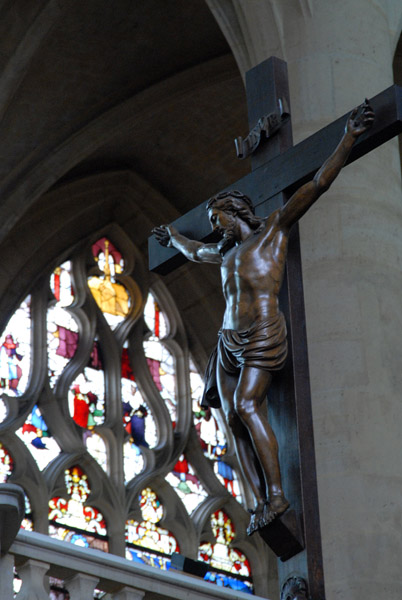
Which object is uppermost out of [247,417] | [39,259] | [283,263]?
[39,259]

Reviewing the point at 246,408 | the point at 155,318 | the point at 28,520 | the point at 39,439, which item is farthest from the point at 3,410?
the point at 246,408

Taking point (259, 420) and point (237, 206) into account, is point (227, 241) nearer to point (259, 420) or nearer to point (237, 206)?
point (237, 206)

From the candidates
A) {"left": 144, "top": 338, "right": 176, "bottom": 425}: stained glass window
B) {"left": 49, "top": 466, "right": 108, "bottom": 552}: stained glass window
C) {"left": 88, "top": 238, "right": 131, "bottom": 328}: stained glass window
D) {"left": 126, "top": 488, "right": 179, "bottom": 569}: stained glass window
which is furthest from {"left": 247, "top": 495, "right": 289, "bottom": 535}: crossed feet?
{"left": 88, "top": 238, "right": 131, "bottom": 328}: stained glass window

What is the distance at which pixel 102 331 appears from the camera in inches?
547

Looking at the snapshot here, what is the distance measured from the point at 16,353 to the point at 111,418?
119cm

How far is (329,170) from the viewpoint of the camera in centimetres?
462

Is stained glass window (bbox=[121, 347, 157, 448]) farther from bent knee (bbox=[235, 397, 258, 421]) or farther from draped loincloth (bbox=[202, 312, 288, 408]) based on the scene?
bent knee (bbox=[235, 397, 258, 421])

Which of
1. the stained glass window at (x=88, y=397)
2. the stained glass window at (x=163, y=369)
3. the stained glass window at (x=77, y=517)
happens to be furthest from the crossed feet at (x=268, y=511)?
the stained glass window at (x=163, y=369)

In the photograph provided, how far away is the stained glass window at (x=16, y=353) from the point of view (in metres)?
12.8

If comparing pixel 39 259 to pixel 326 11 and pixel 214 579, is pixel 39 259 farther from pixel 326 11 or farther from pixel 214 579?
pixel 326 11

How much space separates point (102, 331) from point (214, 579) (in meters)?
2.94

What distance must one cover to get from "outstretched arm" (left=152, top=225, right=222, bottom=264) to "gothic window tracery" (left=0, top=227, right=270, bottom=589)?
7056 millimetres

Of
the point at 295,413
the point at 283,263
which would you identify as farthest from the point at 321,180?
the point at 295,413

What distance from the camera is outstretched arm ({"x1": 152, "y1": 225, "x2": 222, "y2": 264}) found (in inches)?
196
